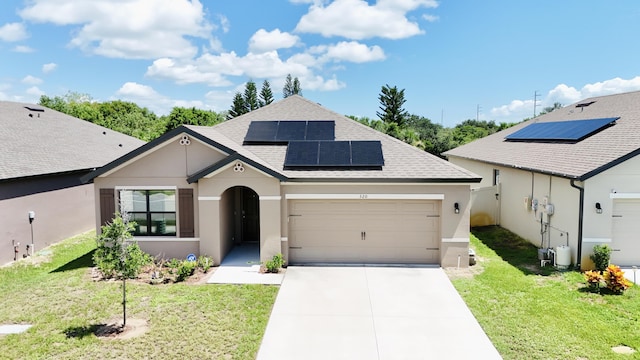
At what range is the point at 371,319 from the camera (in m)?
9.59

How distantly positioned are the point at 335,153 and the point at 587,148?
349 inches

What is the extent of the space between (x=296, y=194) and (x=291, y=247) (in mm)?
1817

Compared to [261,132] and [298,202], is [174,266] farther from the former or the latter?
[261,132]

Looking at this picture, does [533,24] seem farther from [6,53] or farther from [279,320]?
[6,53]

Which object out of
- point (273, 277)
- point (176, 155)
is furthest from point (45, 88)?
point (273, 277)

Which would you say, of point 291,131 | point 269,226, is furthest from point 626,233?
point 291,131

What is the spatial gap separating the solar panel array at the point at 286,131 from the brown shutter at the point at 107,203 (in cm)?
494

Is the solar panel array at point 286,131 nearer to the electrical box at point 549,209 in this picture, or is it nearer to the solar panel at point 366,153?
the solar panel at point 366,153

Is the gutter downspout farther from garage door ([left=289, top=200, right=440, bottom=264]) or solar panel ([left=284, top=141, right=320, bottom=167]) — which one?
solar panel ([left=284, top=141, right=320, bottom=167])

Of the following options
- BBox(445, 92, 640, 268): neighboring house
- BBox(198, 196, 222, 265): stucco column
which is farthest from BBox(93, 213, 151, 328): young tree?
BBox(445, 92, 640, 268): neighboring house

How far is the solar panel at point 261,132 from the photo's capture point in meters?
15.8

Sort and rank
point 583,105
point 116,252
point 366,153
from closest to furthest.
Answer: point 116,252
point 366,153
point 583,105

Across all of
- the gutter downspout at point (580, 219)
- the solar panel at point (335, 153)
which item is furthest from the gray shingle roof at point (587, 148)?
the solar panel at point (335, 153)

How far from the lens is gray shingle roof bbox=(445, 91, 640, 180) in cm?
1283
